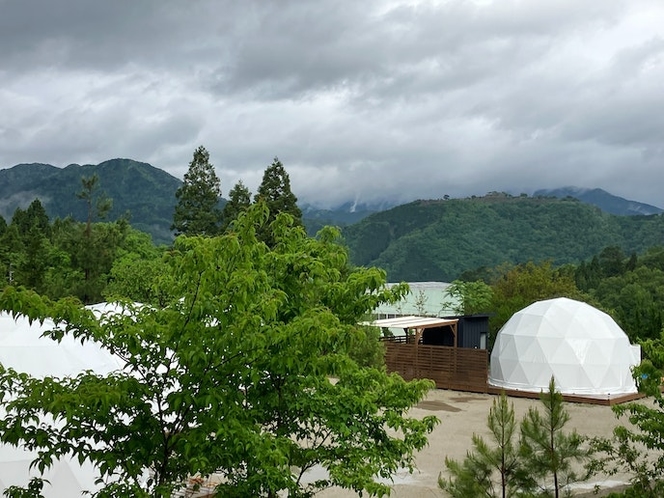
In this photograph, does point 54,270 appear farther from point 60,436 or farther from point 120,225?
point 60,436

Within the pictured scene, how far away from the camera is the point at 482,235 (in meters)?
110

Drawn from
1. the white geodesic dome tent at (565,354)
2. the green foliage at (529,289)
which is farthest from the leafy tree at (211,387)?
the green foliage at (529,289)

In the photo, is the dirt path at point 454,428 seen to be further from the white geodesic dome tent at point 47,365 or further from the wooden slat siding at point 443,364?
the white geodesic dome tent at point 47,365

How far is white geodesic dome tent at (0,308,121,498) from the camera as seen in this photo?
439 inches

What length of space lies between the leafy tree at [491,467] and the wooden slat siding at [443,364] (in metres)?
18.9

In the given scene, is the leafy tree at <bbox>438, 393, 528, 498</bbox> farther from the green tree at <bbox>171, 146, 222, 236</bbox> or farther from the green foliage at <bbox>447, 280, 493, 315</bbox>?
the green tree at <bbox>171, 146, 222, 236</bbox>

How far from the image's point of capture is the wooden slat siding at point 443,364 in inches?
1101

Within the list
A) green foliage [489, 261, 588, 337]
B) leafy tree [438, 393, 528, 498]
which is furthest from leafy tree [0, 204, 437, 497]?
green foliage [489, 261, 588, 337]

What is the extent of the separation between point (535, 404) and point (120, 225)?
34048 millimetres

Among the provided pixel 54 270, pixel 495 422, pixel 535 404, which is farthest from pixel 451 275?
pixel 495 422

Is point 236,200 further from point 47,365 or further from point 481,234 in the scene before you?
point 481,234

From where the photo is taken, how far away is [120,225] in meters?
49.8

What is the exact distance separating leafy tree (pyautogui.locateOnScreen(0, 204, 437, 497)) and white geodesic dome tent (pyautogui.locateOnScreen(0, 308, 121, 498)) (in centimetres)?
569

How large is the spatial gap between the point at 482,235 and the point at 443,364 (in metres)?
83.9
